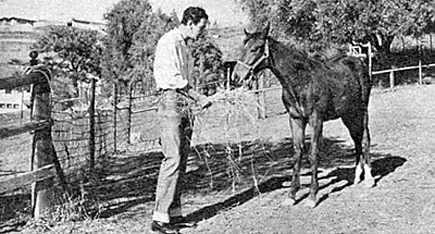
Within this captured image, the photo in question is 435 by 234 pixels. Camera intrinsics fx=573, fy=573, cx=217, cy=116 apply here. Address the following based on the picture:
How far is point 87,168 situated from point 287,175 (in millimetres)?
2900

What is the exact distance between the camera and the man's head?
546 centimetres

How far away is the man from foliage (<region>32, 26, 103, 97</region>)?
735 inches

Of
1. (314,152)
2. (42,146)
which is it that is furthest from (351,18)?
(42,146)

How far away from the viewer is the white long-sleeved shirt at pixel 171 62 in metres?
5.43

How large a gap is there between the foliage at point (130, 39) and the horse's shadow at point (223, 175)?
1646cm

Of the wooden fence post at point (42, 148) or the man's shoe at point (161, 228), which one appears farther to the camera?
the wooden fence post at point (42, 148)

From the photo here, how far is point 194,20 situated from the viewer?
5.47 m

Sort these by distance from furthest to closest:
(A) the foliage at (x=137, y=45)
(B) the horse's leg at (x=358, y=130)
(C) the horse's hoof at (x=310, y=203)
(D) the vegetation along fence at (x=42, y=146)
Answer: (A) the foliage at (x=137, y=45)
(B) the horse's leg at (x=358, y=130)
(C) the horse's hoof at (x=310, y=203)
(D) the vegetation along fence at (x=42, y=146)

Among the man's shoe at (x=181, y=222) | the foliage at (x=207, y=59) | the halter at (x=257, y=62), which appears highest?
the foliage at (x=207, y=59)

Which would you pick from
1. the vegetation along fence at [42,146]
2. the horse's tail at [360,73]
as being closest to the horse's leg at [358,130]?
the horse's tail at [360,73]

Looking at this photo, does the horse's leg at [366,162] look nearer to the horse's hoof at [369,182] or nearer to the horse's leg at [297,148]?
the horse's hoof at [369,182]

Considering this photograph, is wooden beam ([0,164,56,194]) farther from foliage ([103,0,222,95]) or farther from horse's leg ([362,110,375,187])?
foliage ([103,0,222,95])

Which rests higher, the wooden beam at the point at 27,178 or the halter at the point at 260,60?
the halter at the point at 260,60

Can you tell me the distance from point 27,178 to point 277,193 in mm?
3208
